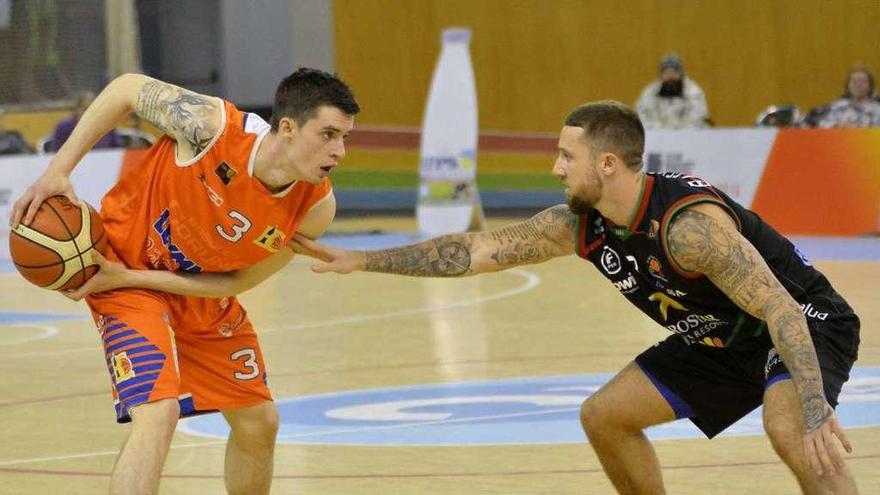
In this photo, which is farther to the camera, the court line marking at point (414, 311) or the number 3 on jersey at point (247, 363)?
the court line marking at point (414, 311)

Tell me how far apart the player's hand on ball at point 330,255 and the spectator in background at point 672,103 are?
13187mm

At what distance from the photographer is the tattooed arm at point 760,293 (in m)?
4.89

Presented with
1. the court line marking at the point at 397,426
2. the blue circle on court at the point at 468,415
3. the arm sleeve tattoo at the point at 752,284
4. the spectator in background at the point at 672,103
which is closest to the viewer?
the arm sleeve tattoo at the point at 752,284

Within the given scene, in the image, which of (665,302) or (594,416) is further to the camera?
(594,416)

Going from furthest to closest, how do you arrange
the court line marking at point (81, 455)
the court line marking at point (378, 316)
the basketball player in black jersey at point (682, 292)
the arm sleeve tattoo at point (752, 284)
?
1. the court line marking at point (378, 316)
2. the court line marking at point (81, 455)
3. the basketball player in black jersey at point (682, 292)
4. the arm sleeve tattoo at point (752, 284)

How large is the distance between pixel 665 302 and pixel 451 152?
13.7 meters

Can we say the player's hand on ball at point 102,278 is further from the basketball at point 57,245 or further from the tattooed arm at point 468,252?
the tattooed arm at point 468,252

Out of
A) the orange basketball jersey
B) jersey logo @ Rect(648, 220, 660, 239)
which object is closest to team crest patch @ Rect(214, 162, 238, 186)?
the orange basketball jersey

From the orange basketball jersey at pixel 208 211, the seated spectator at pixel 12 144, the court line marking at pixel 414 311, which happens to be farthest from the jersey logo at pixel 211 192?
the seated spectator at pixel 12 144

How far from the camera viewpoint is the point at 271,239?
224 inches

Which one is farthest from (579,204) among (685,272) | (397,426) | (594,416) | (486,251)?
(397,426)

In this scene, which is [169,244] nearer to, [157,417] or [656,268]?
[157,417]

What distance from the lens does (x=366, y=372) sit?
974 centimetres

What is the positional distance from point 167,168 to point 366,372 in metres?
4.19
